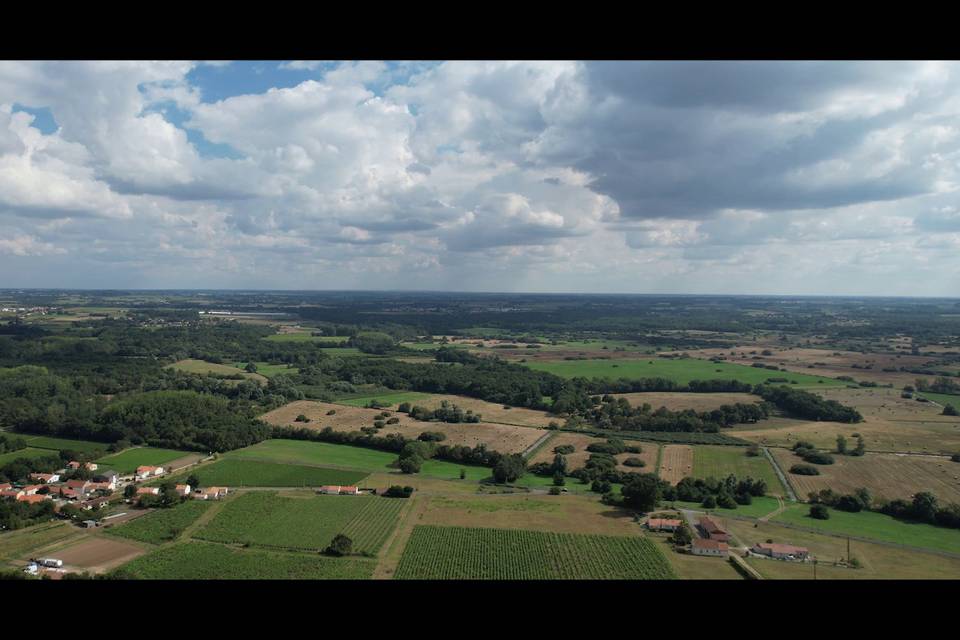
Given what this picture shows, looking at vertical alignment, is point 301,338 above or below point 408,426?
above

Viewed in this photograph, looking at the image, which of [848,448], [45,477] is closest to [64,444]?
[45,477]

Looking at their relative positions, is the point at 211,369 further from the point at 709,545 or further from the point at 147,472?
the point at 709,545

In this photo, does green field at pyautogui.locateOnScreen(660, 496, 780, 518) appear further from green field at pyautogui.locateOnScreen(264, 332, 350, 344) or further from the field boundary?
green field at pyautogui.locateOnScreen(264, 332, 350, 344)

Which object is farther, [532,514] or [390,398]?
[390,398]

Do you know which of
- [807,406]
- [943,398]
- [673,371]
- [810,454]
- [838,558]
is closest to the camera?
[838,558]

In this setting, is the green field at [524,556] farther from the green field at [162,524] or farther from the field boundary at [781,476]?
the field boundary at [781,476]

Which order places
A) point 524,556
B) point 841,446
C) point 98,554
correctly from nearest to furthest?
1. point 98,554
2. point 524,556
3. point 841,446
